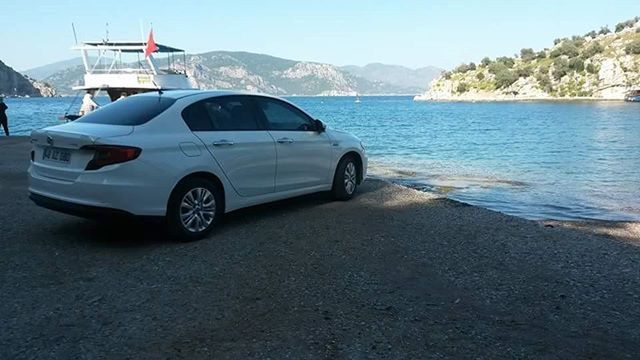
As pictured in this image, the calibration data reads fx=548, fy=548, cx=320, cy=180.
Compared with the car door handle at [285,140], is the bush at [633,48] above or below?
above

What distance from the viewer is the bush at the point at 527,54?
166 meters

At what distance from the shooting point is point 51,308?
4.26 meters

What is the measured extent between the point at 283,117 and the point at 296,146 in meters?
0.44

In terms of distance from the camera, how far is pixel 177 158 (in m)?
5.93

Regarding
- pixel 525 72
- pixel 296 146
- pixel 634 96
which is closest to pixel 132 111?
pixel 296 146

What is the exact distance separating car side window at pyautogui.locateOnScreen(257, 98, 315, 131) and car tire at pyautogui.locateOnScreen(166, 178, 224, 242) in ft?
4.66

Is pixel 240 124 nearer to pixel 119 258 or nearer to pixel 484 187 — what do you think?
pixel 119 258

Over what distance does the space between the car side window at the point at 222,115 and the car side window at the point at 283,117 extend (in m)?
0.26

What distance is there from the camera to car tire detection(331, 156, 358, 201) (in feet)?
28.4

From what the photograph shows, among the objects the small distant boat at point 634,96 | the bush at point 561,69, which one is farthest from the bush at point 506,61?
the small distant boat at point 634,96

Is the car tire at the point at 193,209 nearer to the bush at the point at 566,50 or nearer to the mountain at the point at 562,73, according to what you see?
the mountain at the point at 562,73

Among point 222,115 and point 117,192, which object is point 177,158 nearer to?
point 117,192

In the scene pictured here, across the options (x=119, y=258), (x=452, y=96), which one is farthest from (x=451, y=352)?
(x=452, y=96)

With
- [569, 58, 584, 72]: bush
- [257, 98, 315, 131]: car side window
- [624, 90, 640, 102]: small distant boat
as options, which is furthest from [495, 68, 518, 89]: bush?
[257, 98, 315, 131]: car side window
